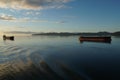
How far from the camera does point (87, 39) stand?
360ft

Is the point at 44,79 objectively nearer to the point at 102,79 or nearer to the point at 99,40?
the point at 102,79

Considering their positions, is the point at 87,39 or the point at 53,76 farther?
the point at 87,39

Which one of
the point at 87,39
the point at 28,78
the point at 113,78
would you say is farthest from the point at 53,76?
the point at 87,39

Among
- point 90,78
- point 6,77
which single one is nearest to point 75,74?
point 90,78

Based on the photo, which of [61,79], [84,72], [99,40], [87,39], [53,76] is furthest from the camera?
[87,39]

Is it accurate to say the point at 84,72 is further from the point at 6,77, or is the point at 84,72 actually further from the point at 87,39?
the point at 87,39

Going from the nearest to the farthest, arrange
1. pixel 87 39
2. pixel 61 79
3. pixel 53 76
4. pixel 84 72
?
1. pixel 61 79
2. pixel 53 76
3. pixel 84 72
4. pixel 87 39

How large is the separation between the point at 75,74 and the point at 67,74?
1025mm

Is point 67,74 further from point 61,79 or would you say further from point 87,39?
point 87,39

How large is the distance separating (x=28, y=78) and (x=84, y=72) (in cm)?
752

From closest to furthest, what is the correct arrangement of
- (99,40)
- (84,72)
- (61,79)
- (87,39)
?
(61,79) < (84,72) < (99,40) < (87,39)

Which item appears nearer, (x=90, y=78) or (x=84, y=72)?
(x=90, y=78)

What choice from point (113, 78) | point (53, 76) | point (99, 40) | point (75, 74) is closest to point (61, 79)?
point (53, 76)

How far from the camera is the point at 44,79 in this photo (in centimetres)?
1931
